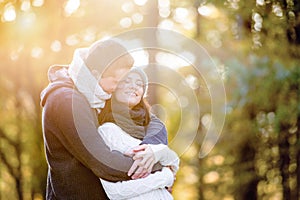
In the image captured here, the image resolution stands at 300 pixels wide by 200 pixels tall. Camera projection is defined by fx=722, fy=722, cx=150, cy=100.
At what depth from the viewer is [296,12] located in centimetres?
815

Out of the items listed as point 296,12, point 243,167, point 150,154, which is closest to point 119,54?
point 150,154

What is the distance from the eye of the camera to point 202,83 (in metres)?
12.4

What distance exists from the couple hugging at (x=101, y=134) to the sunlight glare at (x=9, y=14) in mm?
8159

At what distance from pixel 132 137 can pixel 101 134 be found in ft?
0.54

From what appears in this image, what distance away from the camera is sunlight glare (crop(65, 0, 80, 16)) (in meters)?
11.7

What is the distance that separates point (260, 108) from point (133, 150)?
7258 mm

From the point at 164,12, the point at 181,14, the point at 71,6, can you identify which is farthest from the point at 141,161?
the point at 181,14

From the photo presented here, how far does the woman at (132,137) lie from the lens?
10.7ft

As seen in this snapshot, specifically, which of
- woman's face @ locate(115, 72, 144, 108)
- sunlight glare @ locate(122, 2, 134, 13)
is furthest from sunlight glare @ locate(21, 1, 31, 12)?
woman's face @ locate(115, 72, 144, 108)

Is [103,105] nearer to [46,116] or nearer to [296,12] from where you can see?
[46,116]

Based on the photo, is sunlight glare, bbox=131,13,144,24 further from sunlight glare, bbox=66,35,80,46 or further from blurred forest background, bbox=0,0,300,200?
sunlight glare, bbox=66,35,80,46

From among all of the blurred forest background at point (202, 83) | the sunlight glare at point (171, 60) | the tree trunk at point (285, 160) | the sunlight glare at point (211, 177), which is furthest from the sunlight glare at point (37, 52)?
the tree trunk at point (285, 160)

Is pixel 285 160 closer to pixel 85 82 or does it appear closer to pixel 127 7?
pixel 127 7

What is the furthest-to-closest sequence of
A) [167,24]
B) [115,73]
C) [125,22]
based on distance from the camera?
[167,24] → [125,22] → [115,73]
